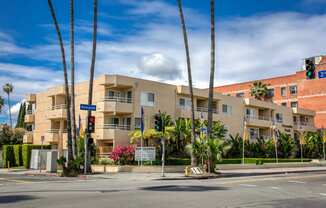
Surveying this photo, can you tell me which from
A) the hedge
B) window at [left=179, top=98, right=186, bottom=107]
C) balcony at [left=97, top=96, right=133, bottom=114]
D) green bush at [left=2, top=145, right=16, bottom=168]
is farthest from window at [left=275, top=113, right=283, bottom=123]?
green bush at [left=2, top=145, right=16, bottom=168]

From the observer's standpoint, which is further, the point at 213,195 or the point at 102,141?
the point at 102,141

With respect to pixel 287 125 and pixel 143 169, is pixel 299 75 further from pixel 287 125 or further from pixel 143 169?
pixel 143 169

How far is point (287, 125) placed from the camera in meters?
69.9

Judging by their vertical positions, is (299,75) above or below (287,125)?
above

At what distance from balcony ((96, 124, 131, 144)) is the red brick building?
48.1 meters

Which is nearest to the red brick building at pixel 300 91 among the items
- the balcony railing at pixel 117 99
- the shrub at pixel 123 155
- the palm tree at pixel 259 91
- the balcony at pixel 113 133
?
the palm tree at pixel 259 91

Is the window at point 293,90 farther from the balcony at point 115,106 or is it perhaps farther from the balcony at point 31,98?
the balcony at point 31,98

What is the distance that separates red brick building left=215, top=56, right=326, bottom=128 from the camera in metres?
80.1

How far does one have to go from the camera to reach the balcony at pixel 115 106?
1647 inches

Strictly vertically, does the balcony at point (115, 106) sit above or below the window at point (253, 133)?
above

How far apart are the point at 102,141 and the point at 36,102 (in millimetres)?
16176

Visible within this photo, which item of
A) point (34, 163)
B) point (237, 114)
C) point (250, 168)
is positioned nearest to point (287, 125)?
point (237, 114)

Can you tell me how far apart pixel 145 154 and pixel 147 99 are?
10.1 metres

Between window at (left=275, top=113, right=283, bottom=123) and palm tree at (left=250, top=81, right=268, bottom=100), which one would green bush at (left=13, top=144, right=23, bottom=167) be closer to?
window at (left=275, top=113, right=283, bottom=123)
